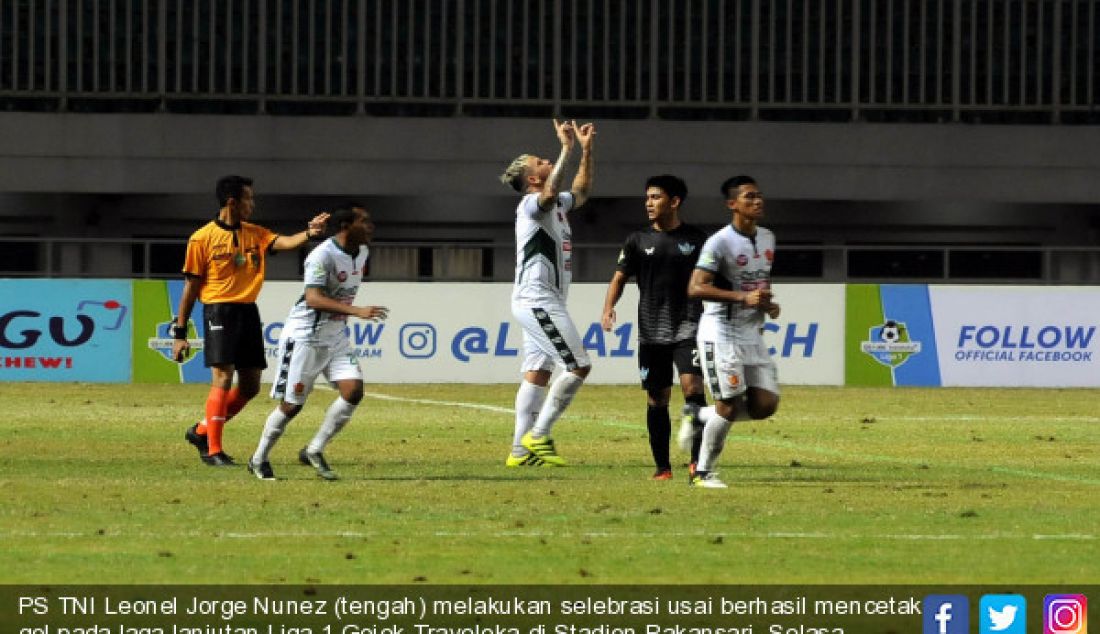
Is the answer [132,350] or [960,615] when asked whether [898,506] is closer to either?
[960,615]

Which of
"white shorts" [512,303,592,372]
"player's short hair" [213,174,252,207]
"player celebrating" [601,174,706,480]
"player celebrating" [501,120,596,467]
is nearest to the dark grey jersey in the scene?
"player celebrating" [601,174,706,480]

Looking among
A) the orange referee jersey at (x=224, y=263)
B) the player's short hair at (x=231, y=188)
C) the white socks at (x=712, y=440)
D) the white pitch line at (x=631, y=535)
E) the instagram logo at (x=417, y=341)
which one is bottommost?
the white pitch line at (x=631, y=535)

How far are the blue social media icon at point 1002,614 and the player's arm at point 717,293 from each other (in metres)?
4.87

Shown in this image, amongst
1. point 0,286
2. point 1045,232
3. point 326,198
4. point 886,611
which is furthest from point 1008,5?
point 886,611

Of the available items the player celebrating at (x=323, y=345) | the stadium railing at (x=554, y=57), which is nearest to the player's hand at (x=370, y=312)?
the player celebrating at (x=323, y=345)

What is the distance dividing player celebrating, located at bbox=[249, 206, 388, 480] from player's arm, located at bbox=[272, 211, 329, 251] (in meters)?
0.10

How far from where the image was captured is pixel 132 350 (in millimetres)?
30328

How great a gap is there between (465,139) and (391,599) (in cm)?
2969

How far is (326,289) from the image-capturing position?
14898 mm

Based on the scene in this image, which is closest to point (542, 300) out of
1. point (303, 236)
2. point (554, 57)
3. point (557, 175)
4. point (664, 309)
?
point (664, 309)

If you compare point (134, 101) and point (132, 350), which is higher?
point (134, 101)

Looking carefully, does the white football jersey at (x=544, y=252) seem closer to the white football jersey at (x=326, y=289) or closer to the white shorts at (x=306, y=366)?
the white football jersey at (x=326, y=289)

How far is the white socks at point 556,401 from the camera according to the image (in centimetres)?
1597

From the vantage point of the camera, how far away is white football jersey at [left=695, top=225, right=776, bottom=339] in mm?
14000
